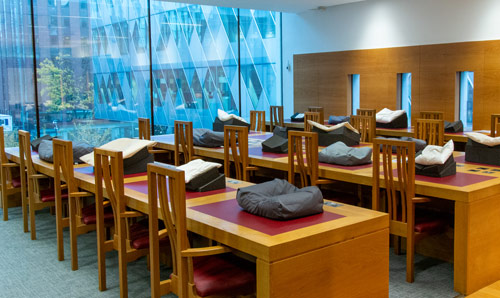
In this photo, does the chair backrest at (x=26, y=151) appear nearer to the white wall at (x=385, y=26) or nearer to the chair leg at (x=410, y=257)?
the chair leg at (x=410, y=257)

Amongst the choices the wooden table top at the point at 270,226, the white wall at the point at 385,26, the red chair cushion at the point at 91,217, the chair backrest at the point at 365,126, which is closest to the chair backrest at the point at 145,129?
the red chair cushion at the point at 91,217

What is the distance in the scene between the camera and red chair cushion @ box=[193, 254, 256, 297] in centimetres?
258

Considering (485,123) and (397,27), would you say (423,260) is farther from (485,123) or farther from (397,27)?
(397,27)

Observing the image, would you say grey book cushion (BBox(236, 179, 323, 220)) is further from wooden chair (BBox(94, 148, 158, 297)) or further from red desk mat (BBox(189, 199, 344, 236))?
wooden chair (BBox(94, 148, 158, 297))

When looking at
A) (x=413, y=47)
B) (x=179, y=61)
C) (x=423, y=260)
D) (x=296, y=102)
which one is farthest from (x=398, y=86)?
(x=423, y=260)

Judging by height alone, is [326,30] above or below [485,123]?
above

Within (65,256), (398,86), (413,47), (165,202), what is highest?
(413,47)

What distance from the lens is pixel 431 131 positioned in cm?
607

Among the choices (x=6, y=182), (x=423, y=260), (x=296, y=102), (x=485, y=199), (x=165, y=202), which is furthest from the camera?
(x=296, y=102)

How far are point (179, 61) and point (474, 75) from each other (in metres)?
5.14

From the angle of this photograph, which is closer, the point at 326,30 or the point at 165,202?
the point at 165,202

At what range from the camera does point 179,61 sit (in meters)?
9.73

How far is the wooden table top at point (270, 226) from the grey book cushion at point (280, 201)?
4 centimetres

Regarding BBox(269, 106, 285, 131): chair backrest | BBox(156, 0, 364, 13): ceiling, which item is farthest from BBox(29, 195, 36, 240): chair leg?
BBox(156, 0, 364, 13): ceiling
